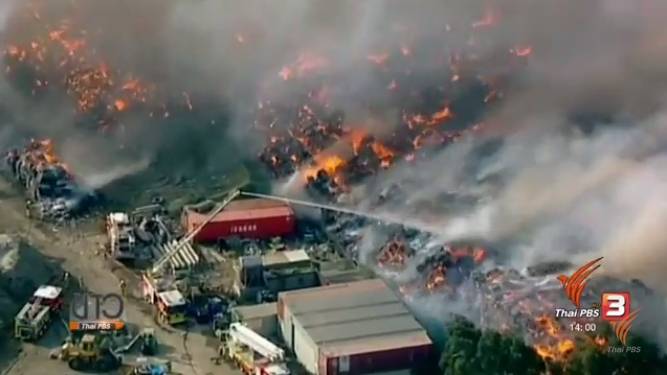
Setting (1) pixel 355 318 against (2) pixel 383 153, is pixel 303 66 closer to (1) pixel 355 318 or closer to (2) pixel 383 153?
(2) pixel 383 153

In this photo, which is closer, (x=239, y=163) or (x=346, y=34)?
(x=239, y=163)

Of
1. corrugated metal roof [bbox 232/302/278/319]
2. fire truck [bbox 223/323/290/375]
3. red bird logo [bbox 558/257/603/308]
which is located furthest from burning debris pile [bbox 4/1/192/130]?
red bird logo [bbox 558/257/603/308]

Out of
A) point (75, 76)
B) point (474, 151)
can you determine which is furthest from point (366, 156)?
point (75, 76)

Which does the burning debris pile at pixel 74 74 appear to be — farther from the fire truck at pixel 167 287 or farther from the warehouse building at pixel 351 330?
the warehouse building at pixel 351 330

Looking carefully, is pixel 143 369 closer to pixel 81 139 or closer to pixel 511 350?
pixel 511 350

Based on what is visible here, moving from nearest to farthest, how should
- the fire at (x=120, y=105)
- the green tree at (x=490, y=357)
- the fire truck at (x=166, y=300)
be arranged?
Answer: the green tree at (x=490, y=357), the fire truck at (x=166, y=300), the fire at (x=120, y=105)

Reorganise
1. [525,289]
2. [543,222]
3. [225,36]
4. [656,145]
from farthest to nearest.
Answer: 1. [225,36]
2. [656,145]
3. [543,222]
4. [525,289]

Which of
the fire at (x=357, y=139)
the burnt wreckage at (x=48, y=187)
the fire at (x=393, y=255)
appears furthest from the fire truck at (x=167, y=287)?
the fire at (x=357, y=139)

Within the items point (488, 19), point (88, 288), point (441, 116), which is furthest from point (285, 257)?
point (488, 19)
